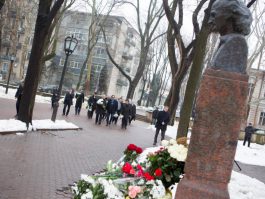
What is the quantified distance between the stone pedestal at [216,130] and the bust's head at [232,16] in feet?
2.45

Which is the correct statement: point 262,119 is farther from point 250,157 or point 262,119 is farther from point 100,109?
point 100,109

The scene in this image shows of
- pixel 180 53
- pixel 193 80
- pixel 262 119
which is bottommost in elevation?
pixel 262 119

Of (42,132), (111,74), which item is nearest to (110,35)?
(111,74)

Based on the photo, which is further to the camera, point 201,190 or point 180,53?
point 180,53

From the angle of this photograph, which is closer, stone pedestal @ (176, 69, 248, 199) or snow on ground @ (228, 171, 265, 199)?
stone pedestal @ (176, 69, 248, 199)

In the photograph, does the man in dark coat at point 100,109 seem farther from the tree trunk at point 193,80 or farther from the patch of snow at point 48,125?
the tree trunk at point 193,80

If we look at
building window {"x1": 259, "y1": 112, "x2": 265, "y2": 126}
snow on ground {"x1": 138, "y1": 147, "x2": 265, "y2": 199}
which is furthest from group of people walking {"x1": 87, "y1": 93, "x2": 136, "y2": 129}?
building window {"x1": 259, "y1": 112, "x2": 265, "y2": 126}

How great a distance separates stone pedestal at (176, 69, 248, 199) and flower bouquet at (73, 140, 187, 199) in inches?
19.5

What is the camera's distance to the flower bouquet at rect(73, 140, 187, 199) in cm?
571

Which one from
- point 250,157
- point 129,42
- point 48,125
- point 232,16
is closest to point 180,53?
point 250,157

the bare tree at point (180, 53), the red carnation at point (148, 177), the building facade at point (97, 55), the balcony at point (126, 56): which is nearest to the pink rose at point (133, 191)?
the red carnation at point (148, 177)

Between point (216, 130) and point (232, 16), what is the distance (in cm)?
160

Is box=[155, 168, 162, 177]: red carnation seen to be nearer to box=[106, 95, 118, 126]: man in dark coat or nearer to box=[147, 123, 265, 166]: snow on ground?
box=[147, 123, 265, 166]: snow on ground

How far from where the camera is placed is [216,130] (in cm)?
554
